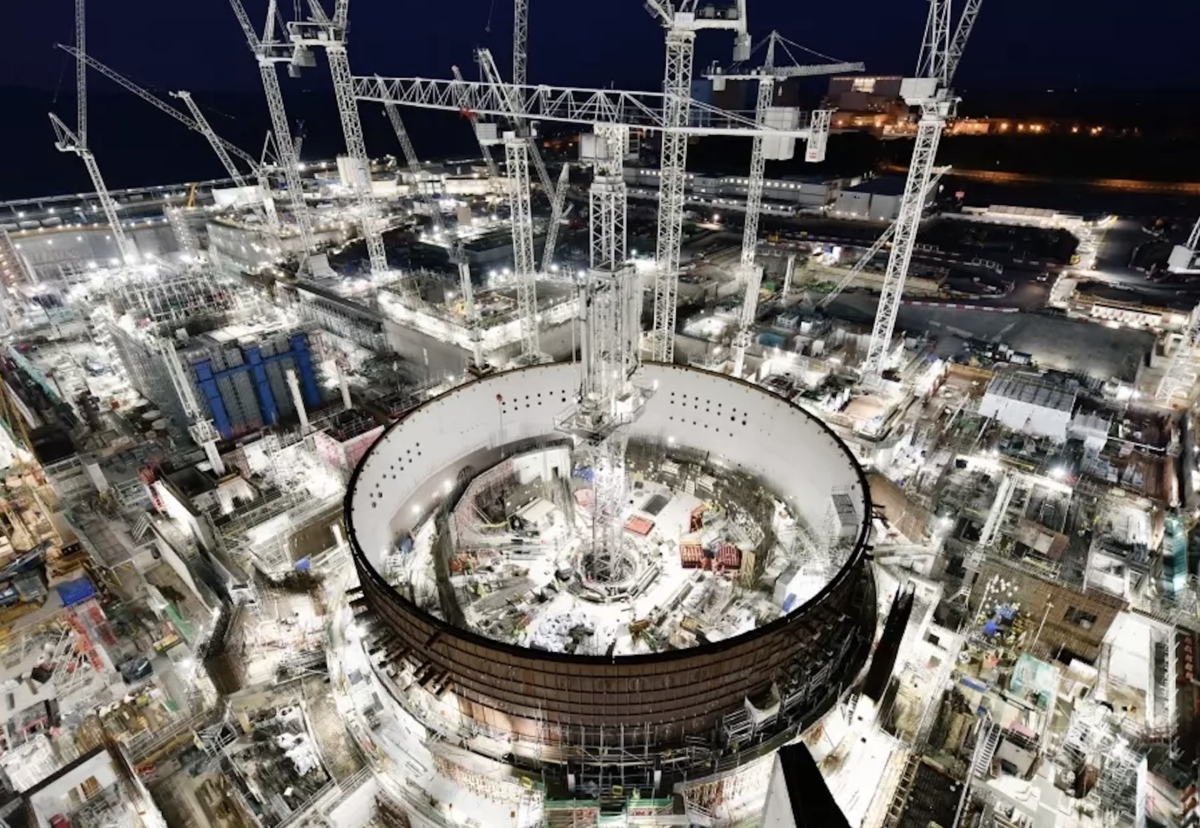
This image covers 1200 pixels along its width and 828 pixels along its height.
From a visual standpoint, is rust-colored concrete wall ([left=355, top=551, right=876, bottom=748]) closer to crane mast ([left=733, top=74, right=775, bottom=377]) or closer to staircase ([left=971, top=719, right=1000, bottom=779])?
staircase ([left=971, top=719, right=1000, bottom=779])

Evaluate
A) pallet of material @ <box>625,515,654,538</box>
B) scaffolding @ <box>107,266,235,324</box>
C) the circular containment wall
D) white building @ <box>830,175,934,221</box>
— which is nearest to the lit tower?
pallet of material @ <box>625,515,654,538</box>

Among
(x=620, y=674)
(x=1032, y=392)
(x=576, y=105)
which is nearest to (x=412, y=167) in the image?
(x=576, y=105)

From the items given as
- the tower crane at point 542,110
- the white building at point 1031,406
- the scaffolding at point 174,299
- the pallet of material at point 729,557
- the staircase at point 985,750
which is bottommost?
the staircase at point 985,750

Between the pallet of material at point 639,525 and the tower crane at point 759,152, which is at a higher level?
the tower crane at point 759,152

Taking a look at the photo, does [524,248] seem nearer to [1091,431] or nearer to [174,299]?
[174,299]

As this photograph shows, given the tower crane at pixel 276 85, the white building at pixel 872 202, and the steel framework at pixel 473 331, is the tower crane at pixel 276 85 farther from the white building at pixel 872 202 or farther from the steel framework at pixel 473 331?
the white building at pixel 872 202


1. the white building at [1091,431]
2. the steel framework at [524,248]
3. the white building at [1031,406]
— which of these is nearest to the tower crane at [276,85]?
the steel framework at [524,248]
